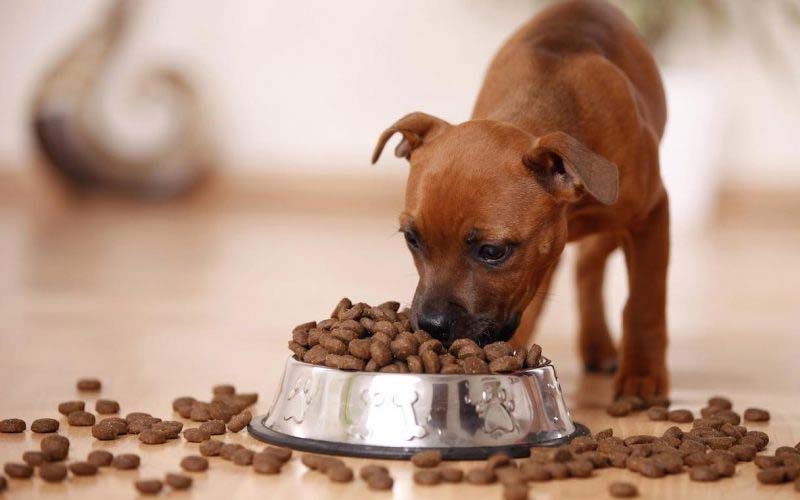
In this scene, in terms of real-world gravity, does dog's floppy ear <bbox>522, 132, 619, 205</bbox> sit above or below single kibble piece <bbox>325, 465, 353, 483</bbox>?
above

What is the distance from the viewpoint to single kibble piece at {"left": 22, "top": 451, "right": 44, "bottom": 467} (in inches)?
101

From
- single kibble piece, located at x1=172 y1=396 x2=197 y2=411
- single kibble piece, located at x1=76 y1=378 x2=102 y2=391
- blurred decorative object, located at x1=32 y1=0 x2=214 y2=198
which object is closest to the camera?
single kibble piece, located at x1=172 y1=396 x2=197 y2=411

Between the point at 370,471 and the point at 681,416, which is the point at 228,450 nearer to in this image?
the point at 370,471

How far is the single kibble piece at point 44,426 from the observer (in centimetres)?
301

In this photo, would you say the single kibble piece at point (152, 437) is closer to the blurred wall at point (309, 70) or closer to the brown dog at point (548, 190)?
the brown dog at point (548, 190)

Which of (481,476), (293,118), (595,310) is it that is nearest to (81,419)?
(481,476)

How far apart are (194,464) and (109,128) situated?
9.48 metres

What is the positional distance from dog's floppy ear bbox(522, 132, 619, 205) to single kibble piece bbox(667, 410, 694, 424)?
27.7 inches

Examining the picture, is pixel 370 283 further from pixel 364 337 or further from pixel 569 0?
pixel 364 337

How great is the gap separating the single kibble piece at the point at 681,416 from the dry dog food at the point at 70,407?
1.69 m

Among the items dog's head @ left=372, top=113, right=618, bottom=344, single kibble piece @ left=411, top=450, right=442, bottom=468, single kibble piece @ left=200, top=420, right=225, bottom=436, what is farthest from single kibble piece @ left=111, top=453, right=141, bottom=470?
dog's head @ left=372, top=113, right=618, bottom=344

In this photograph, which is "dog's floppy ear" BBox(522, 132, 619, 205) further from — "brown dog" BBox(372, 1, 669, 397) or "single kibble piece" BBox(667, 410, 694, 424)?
"single kibble piece" BBox(667, 410, 694, 424)

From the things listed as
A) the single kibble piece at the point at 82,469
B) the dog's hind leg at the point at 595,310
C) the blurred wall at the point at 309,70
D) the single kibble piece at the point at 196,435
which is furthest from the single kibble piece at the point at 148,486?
the blurred wall at the point at 309,70

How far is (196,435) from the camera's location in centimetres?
295
